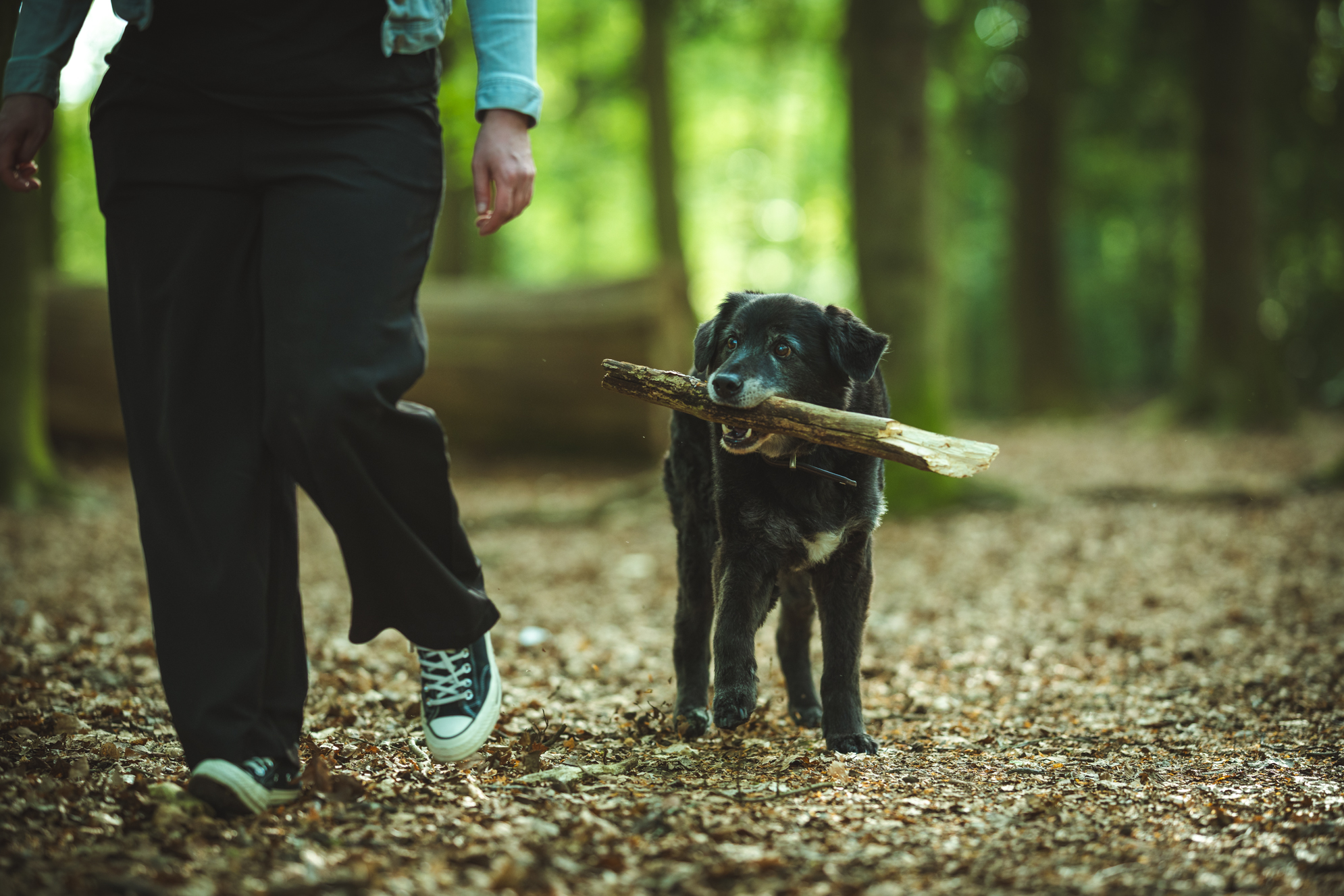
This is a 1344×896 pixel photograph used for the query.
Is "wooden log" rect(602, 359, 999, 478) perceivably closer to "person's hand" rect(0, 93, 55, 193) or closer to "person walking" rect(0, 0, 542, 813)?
"person walking" rect(0, 0, 542, 813)

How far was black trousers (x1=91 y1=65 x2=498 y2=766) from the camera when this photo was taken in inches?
93.2

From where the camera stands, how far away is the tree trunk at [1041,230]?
1659 cm

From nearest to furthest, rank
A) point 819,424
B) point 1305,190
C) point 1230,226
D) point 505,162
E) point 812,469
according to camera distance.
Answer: point 505,162
point 819,424
point 812,469
point 1230,226
point 1305,190

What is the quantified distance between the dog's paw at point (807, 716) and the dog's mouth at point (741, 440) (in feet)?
3.96

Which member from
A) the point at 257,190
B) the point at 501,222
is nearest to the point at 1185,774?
the point at 501,222

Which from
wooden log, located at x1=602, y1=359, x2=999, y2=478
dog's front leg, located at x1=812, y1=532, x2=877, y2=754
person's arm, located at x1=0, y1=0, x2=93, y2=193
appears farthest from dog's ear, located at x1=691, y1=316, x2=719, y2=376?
person's arm, located at x1=0, y1=0, x2=93, y2=193

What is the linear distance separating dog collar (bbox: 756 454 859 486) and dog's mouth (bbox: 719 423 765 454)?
0.53 ft

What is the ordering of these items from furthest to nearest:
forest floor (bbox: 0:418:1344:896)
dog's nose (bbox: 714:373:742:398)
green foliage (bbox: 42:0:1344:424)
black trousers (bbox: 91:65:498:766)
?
green foliage (bbox: 42:0:1344:424)
dog's nose (bbox: 714:373:742:398)
black trousers (bbox: 91:65:498:766)
forest floor (bbox: 0:418:1344:896)

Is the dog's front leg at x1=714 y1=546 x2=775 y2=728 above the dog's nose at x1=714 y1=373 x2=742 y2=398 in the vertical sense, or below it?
below

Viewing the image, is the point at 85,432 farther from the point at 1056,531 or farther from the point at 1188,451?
the point at 1188,451

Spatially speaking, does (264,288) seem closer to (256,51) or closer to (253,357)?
(253,357)

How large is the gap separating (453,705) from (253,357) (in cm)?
105

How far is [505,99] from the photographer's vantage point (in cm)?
251

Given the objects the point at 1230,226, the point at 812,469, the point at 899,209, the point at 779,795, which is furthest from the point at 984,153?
the point at 779,795
